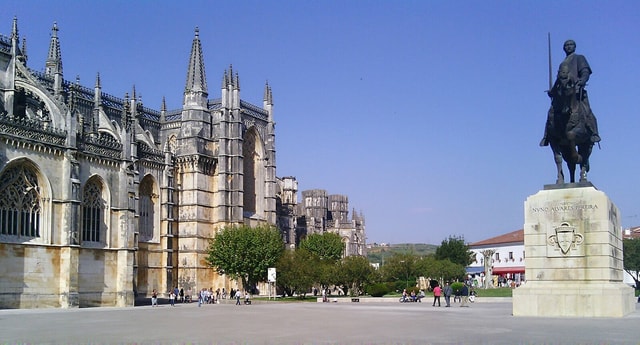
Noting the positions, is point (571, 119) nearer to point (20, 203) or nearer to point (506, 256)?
point (20, 203)

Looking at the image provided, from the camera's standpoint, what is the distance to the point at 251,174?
254 feet

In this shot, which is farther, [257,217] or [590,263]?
[257,217]

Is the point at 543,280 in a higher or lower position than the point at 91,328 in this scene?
higher

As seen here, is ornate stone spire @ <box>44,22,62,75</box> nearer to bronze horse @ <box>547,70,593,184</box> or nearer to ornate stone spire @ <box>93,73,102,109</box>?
ornate stone spire @ <box>93,73,102,109</box>

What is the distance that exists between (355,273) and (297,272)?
536cm

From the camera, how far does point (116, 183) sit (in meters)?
52.8

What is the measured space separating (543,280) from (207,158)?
5182 centimetres

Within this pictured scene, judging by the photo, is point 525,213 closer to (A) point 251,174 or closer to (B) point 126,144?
(B) point 126,144

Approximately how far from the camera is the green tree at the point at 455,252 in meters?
98.8

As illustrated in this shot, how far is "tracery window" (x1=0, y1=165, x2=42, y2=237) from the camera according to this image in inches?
1699

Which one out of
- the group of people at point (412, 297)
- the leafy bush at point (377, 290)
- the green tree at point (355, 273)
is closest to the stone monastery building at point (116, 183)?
the green tree at point (355, 273)

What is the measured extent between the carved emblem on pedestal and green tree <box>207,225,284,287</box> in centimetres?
4411

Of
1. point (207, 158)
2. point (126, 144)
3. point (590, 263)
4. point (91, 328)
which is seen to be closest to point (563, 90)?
point (590, 263)

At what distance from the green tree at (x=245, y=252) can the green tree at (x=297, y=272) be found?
4.79 ft
